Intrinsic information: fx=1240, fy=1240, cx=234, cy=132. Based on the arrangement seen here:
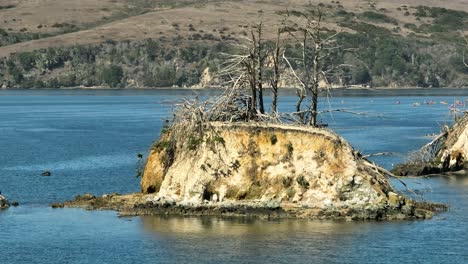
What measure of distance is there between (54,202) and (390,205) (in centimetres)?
1855

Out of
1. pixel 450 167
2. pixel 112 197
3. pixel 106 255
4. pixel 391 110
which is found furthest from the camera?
pixel 391 110

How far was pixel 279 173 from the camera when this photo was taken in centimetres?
5516

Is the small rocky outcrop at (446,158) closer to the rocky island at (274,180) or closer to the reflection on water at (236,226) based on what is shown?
the rocky island at (274,180)

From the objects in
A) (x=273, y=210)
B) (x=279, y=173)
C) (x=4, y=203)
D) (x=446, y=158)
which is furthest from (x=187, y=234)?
(x=446, y=158)

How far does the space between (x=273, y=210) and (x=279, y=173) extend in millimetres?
1699

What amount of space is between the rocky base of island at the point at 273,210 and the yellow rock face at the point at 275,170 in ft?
0.86

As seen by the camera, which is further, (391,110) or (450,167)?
(391,110)

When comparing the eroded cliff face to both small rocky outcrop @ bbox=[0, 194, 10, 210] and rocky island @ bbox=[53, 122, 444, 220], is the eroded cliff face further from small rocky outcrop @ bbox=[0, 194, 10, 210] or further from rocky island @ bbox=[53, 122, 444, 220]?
small rocky outcrop @ bbox=[0, 194, 10, 210]

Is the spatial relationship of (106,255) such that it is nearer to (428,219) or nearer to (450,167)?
(428,219)

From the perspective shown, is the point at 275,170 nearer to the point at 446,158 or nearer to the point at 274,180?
the point at 274,180

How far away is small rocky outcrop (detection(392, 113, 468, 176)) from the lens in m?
75.6

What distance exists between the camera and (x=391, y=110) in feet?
551

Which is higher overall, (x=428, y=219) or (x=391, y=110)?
(x=428, y=219)

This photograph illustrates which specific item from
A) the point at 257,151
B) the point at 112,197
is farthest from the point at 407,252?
the point at 112,197
